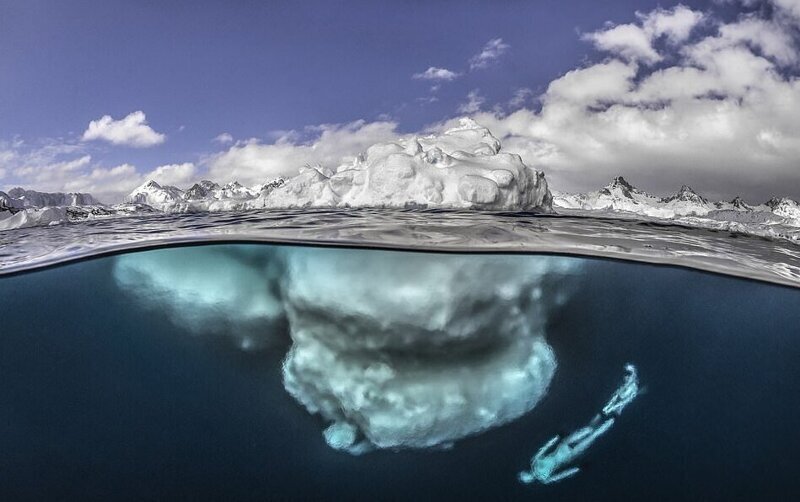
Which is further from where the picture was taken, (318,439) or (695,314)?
(695,314)

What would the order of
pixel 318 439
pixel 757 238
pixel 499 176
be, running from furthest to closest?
pixel 499 176 < pixel 757 238 < pixel 318 439

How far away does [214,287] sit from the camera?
10.8 m

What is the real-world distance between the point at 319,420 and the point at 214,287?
396 cm

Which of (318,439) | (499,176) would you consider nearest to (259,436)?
(318,439)

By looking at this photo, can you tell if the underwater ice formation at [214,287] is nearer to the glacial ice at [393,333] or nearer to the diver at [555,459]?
the glacial ice at [393,333]

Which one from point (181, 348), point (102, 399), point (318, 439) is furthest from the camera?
point (181, 348)

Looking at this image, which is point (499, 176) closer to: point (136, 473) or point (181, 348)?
point (181, 348)

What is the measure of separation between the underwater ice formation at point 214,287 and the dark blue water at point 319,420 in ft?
1.14

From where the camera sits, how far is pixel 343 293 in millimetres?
10000

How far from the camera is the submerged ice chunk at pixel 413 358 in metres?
8.99

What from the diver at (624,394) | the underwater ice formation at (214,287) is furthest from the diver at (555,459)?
the underwater ice formation at (214,287)

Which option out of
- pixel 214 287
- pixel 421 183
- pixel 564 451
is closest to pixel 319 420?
pixel 214 287

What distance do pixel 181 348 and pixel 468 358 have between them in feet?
21.4

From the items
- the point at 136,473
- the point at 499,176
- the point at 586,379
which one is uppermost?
the point at 499,176
